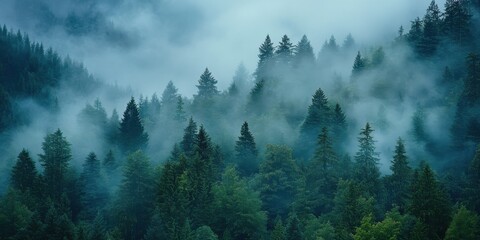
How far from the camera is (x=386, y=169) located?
4183 inches

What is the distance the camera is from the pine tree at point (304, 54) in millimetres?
150125

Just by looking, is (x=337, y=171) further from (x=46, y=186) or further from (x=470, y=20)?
(x=470, y=20)

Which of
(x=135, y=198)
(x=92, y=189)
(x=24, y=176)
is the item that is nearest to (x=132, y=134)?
(x=92, y=189)

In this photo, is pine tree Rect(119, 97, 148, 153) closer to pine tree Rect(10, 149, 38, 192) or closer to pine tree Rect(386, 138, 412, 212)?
pine tree Rect(10, 149, 38, 192)

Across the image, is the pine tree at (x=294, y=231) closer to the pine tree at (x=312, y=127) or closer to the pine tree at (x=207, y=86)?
the pine tree at (x=312, y=127)

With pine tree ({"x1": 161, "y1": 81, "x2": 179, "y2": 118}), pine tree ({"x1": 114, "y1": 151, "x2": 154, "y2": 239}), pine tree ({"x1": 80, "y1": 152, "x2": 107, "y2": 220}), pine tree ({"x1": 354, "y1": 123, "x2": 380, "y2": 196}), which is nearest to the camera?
pine tree ({"x1": 114, "y1": 151, "x2": 154, "y2": 239})

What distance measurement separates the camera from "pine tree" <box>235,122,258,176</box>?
101062 millimetres

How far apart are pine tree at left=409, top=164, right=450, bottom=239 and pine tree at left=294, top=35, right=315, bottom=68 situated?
82.6 meters

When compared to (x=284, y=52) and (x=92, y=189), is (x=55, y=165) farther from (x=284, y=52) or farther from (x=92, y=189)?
(x=284, y=52)

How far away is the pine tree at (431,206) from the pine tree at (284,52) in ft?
271

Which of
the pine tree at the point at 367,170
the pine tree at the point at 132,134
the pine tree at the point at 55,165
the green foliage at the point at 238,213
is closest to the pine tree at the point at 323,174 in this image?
the pine tree at the point at 367,170

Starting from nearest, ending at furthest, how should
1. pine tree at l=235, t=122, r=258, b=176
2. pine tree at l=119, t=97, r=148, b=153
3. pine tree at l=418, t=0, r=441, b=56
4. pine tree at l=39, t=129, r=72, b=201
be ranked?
pine tree at l=39, t=129, r=72, b=201 < pine tree at l=235, t=122, r=258, b=176 < pine tree at l=119, t=97, r=148, b=153 < pine tree at l=418, t=0, r=441, b=56

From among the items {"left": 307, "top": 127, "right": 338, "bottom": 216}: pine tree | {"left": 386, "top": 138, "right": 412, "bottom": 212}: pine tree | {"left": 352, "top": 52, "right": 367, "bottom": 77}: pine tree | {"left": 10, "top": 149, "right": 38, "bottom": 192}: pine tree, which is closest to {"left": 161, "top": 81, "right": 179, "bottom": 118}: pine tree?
{"left": 352, "top": 52, "right": 367, "bottom": 77}: pine tree

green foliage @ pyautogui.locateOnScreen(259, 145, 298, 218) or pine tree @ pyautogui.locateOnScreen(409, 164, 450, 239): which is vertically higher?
green foliage @ pyautogui.locateOnScreen(259, 145, 298, 218)
